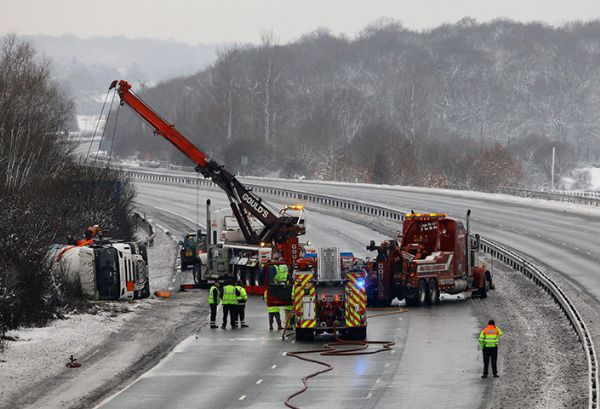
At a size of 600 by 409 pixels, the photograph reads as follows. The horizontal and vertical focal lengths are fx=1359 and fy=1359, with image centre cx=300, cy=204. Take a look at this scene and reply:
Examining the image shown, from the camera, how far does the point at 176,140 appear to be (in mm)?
50750

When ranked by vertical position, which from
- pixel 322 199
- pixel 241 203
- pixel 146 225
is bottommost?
pixel 146 225

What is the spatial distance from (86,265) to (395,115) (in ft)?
502

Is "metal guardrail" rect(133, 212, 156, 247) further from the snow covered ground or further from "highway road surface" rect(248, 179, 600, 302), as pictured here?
the snow covered ground

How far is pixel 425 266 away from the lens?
141 feet

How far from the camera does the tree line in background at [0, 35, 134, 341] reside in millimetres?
36906

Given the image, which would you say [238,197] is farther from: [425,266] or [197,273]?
[425,266]

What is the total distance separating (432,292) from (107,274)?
34.0 ft

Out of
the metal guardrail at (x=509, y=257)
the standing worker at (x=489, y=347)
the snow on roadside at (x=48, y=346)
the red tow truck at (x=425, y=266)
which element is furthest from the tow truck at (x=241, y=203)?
the standing worker at (x=489, y=347)

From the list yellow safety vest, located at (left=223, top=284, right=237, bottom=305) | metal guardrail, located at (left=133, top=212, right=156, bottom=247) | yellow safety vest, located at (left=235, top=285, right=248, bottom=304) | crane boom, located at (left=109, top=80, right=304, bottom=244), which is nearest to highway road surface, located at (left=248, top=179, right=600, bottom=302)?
crane boom, located at (left=109, top=80, right=304, bottom=244)

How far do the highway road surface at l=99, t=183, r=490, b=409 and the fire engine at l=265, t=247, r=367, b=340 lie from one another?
2.21ft

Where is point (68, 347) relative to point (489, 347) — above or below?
below

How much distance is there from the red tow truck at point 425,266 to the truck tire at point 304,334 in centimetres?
706

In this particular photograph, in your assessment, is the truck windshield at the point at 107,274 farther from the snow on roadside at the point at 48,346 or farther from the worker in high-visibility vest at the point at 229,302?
the worker in high-visibility vest at the point at 229,302

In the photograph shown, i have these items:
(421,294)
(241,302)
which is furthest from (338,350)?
(421,294)
